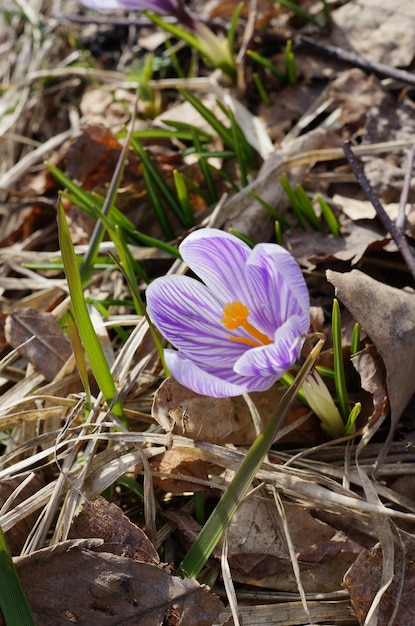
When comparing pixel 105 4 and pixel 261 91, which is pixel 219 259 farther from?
pixel 105 4

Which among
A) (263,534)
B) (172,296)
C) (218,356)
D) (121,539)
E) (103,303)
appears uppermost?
(172,296)

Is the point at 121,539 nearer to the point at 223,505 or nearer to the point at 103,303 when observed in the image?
the point at 223,505

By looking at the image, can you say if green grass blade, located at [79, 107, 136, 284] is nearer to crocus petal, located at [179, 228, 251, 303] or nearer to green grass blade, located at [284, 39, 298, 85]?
crocus petal, located at [179, 228, 251, 303]

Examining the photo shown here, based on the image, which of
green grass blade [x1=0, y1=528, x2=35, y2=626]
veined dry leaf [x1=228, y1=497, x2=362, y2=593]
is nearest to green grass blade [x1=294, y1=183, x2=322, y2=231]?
veined dry leaf [x1=228, y1=497, x2=362, y2=593]

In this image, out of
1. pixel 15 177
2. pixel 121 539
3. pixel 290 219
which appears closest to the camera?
pixel 121 539

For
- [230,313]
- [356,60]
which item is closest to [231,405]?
[230,313]

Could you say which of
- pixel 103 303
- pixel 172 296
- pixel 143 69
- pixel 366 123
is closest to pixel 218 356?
pixel 172 296

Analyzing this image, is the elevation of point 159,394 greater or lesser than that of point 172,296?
lesser

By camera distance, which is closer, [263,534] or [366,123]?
[263,534]
